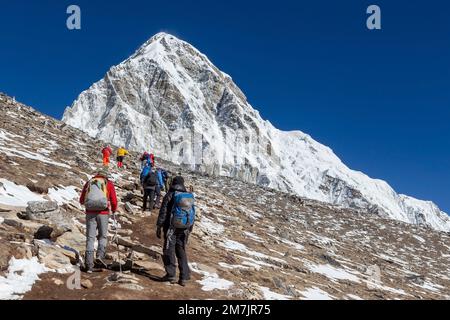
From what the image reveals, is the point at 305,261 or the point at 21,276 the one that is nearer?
the point at 21,276

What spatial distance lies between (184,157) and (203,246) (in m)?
180

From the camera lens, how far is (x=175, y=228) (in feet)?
36.2

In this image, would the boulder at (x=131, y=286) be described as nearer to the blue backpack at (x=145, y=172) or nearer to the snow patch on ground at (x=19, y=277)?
the snow patch on ground at (x=19, y=277)

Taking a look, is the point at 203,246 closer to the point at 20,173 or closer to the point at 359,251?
the point at 20,173

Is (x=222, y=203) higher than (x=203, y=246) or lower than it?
higher

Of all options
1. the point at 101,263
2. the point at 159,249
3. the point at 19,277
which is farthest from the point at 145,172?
the point at 19,277

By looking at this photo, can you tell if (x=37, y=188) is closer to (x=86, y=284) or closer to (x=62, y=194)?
(x=62, y=194)

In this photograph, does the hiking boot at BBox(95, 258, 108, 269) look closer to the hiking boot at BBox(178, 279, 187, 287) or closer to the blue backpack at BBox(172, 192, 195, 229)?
the hiking boot at BBox(178, 279, 187, 287)

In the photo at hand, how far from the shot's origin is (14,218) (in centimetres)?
1219

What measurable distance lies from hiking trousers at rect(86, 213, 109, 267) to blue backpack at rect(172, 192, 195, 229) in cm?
161

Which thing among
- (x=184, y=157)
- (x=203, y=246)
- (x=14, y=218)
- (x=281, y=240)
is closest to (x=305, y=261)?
(x=281, y=240)

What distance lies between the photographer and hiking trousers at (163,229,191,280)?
433 inches

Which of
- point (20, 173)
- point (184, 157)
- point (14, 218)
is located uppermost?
point (184, 157)

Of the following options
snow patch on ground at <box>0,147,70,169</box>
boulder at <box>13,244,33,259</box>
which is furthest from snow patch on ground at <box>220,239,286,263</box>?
boulder at <box>13,244,33,259</box>
